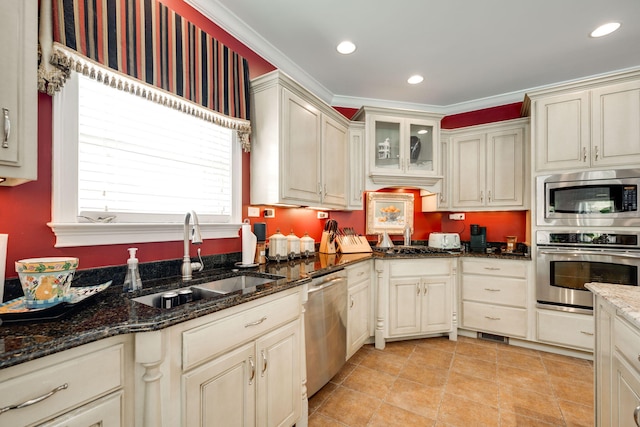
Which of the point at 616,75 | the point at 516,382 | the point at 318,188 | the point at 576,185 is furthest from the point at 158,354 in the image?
the point at 616,75

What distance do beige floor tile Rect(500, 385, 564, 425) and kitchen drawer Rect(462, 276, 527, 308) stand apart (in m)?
0.97

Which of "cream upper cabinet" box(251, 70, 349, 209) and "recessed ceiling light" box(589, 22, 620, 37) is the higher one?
"recessed ceiling light" box(589, 22, 620, 37)

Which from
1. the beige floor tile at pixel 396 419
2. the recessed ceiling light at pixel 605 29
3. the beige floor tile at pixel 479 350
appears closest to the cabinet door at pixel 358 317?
the beige floor tile at pixel 396 419

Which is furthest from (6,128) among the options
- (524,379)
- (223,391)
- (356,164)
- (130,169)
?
(524,379)

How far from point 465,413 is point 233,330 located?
1.68 metres

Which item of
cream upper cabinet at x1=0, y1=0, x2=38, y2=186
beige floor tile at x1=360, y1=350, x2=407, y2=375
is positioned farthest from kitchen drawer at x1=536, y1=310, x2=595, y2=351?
cream upper cabinet at x1=0, y1=0, x2=38, y2=186

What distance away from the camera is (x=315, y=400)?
2043 mm

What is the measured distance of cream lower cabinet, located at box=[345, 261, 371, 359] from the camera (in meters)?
2.46

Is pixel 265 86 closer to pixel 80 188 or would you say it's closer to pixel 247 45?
pixel 247 45

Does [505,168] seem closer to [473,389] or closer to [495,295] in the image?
[495,295]

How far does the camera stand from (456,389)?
84.9 inches

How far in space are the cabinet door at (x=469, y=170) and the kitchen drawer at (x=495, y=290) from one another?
885 millimetres

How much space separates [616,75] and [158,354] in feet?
12.7

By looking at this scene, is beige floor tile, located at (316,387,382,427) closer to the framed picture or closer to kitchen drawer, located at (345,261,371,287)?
kitchen drawer, located at (345,261,371,287)
